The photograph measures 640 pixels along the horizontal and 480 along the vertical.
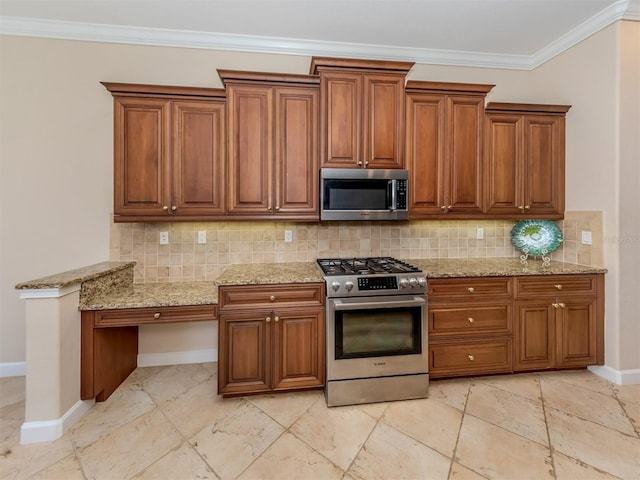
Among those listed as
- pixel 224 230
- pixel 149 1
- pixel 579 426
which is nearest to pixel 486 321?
pixel 579 426

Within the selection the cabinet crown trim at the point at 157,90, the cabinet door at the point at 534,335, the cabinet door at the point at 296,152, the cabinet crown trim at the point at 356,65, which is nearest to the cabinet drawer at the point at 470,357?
the cabinet door at the point at 534,335

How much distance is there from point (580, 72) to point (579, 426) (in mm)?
2959

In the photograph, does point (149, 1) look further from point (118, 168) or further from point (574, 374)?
point (574, 374)

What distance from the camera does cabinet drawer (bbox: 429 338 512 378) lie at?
2529mm

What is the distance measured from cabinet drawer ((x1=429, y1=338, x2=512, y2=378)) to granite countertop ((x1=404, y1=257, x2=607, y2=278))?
57cm

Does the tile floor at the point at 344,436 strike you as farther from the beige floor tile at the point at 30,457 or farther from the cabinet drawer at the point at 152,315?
the cabinet drawer at the point at 152,315

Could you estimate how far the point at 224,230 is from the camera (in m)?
2.93

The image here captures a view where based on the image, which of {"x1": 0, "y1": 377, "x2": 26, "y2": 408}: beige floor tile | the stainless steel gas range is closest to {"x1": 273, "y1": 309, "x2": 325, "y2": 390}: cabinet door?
the stainless steel gas range

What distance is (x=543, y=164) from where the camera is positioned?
116 inches

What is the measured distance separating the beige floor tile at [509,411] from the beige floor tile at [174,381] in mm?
2147

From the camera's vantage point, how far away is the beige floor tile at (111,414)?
1967mm

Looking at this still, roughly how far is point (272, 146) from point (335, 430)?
7.02ft

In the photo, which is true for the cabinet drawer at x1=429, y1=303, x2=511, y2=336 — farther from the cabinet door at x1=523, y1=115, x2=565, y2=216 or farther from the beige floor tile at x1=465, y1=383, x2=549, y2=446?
the cabinet door at x1=523, y1=115, x2=565, y2=216

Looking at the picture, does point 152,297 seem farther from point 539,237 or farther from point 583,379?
point 583,379
